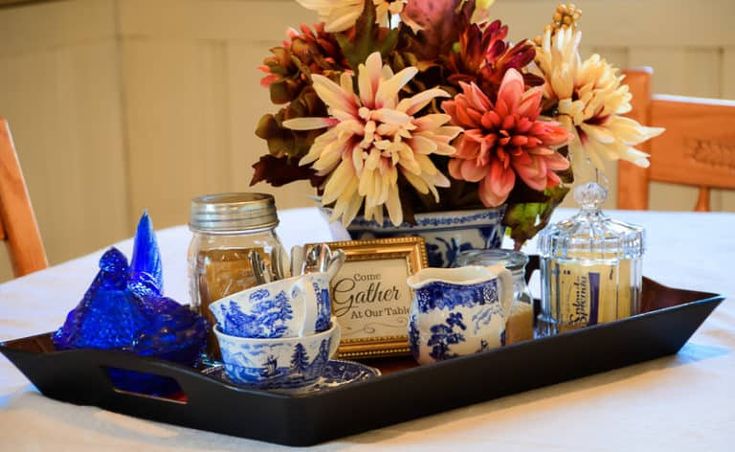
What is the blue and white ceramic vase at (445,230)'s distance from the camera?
94 centimetres

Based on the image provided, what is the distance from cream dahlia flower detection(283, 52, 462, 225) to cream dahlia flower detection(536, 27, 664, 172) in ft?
0.41

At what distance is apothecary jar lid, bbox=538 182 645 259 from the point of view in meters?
0.93

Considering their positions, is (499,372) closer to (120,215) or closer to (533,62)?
(533,62)

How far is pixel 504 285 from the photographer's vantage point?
844 mm

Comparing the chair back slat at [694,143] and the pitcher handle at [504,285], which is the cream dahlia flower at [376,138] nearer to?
the pitcher handle at [504,285]

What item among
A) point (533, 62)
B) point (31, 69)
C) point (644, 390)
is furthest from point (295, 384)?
point (31, 69)

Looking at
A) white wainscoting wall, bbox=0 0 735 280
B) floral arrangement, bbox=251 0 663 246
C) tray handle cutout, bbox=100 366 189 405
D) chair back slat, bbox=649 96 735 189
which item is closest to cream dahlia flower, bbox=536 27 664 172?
floral arrangement, bbox=251 0 663 246

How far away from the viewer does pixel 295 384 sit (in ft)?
2.50

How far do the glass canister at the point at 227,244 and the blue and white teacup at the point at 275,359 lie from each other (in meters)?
0.12

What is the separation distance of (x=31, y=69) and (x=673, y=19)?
5.08ft

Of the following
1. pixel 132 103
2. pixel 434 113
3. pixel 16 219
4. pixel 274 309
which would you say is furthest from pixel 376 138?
pixel 132 103

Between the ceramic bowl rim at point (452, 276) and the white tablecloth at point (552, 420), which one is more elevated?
the ceramic bowl rim at point (452, 276)

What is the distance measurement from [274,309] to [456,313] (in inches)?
6.1

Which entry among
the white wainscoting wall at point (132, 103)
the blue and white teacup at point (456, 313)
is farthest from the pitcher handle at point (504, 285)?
the white wainscoting wall at point (132, 103)
